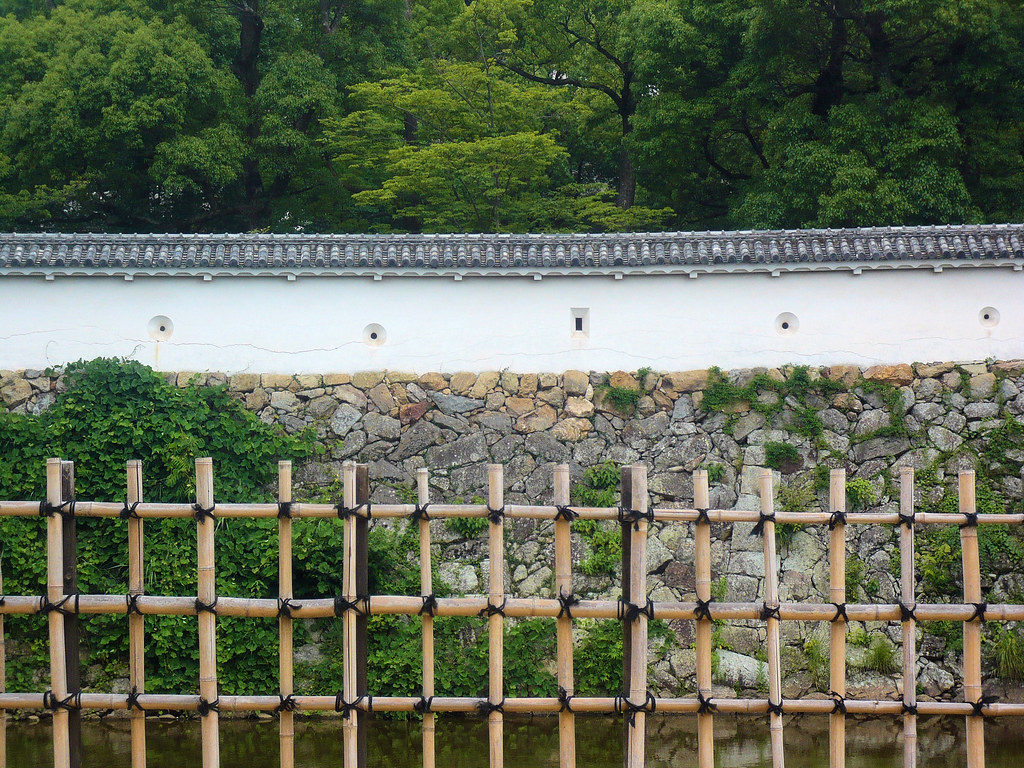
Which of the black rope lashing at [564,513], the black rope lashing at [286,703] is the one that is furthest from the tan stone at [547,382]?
the black rope lashing at [286,703]

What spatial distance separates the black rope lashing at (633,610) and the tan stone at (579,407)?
6318 millimetres

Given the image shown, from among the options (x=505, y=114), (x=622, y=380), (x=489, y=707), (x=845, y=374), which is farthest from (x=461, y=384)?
(x=505, y=114)

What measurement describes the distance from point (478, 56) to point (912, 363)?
11.2 meters

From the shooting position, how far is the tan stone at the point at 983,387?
12453 millimetres


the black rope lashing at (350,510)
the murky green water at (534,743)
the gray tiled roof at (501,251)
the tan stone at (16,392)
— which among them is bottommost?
the murky green water at (534,743)

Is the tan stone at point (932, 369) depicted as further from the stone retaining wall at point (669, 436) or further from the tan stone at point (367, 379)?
the tan stone at point (367, 379)

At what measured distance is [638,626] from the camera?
6480 millimetres

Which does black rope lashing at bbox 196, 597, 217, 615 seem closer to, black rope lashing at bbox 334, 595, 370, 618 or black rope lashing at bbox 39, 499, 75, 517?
black rope lashing at bbox 334, 595, 370, 618

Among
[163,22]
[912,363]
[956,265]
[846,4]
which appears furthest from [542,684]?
[163,22]

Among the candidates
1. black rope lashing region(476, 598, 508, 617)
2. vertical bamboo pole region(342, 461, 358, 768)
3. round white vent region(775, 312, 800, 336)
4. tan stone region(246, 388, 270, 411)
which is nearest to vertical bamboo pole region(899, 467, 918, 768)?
black rope lashing region(476, 598, 508, 617)

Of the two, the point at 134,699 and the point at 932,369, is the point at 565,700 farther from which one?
the point at 932,369

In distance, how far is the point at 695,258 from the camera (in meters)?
12.6

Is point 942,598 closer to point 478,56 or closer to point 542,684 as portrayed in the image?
point 542,684

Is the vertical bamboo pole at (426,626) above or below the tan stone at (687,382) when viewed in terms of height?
below
